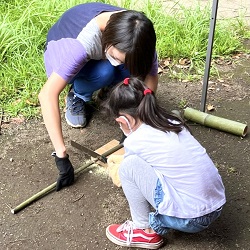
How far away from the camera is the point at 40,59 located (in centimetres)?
404

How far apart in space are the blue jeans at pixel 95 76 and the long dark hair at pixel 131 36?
57 cm

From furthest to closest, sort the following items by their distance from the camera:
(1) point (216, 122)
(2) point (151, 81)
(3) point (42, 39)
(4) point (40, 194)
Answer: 1. (3) point (42, 39)
2. (1) point (216, 122)
3. (2) point (151, 81)
4. (4) point (40, 194)

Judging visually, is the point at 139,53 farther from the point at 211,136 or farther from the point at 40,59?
the point at 40,59

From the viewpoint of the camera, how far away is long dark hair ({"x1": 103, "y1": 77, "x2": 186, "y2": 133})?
2072 millimetres

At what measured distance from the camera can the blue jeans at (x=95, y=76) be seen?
3.16 m

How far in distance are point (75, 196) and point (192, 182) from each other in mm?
926

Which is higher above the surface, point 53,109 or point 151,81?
point 53,109

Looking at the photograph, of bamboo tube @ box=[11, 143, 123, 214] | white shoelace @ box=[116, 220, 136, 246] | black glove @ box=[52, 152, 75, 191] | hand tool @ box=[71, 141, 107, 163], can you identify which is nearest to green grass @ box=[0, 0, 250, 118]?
hand tool @ box=[71, 141, 107, 163]

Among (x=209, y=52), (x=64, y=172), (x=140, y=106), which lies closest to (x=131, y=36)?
(x=140, y=106)

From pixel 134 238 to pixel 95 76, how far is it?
1241 millimetres

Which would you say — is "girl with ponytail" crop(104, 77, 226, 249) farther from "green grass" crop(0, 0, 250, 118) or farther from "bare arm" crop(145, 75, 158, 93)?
"green grass" crop(0, 0, 250, 118)

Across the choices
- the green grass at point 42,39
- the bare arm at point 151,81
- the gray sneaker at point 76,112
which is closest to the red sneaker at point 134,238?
the bare arm at point 151,81

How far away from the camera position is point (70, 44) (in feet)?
9.31

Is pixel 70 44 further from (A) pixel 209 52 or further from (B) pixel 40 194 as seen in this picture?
(A) pixel 209 52
